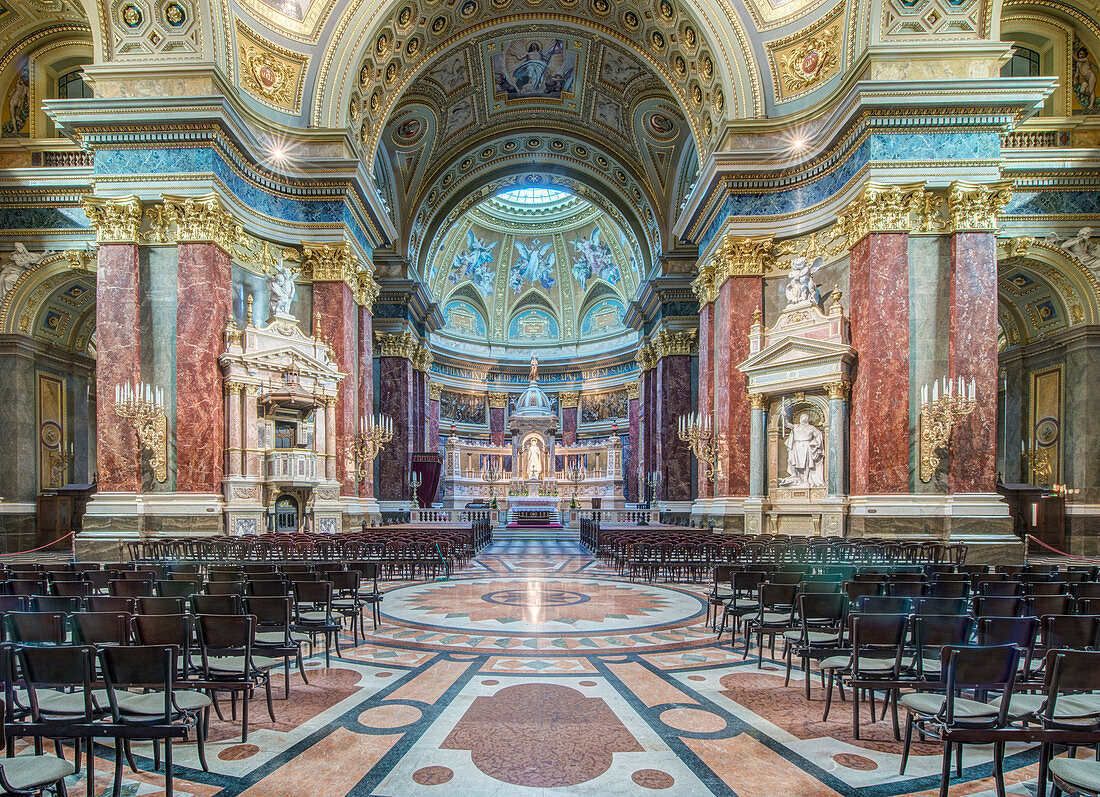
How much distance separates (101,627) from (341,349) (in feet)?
51.6

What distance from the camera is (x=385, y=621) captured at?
916 cm

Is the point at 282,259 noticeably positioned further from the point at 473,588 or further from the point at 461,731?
the point at 461,731

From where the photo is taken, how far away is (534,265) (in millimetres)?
47250

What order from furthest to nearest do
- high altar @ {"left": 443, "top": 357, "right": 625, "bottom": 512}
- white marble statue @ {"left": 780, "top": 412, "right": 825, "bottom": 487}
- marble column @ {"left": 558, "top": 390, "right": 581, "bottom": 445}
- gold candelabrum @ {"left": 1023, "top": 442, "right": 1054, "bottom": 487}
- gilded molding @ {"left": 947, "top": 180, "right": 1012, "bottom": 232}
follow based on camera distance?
1. marble column @ {"left": 558, "top": 390, "right": 581, "bottom": 445}
2. high altar @ {"left": 443, "top": 357, "right": 625, "bottom": 512}
3. gold candelabrum @ {"left": 1023, "top": 442, "right": 1054, "bottom": 487}
4. white marble statue @ {"left": 780, "top": 412, "right": 825, "bottom": 487}
5. gilded molding @ {"left": 947, "top": 180, "right": 1012, "bottom": 232}

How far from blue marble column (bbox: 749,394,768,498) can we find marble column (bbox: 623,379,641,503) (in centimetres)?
1961

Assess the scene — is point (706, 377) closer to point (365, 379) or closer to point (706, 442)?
point (706, 442)

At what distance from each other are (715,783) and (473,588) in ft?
28.7

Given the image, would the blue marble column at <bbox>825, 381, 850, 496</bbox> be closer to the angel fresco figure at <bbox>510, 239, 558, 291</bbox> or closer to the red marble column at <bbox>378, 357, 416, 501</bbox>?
the red marble column at <bbox>378, 357, 416, 501</bbox>

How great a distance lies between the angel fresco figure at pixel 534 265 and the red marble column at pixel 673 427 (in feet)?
67.6

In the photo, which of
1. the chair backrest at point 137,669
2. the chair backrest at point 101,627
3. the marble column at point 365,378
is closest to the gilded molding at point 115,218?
the marble column at point 365,378

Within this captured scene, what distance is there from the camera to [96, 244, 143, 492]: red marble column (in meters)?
15.2

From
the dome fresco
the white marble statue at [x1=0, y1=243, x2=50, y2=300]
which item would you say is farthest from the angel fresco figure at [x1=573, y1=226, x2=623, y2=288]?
the white marble statue at [x1=0, y1=243, x2=50, y2=300]

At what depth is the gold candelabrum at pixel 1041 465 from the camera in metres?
19.2

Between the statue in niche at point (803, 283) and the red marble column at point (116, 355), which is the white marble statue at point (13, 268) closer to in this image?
the red marble column at point (116, 355)
